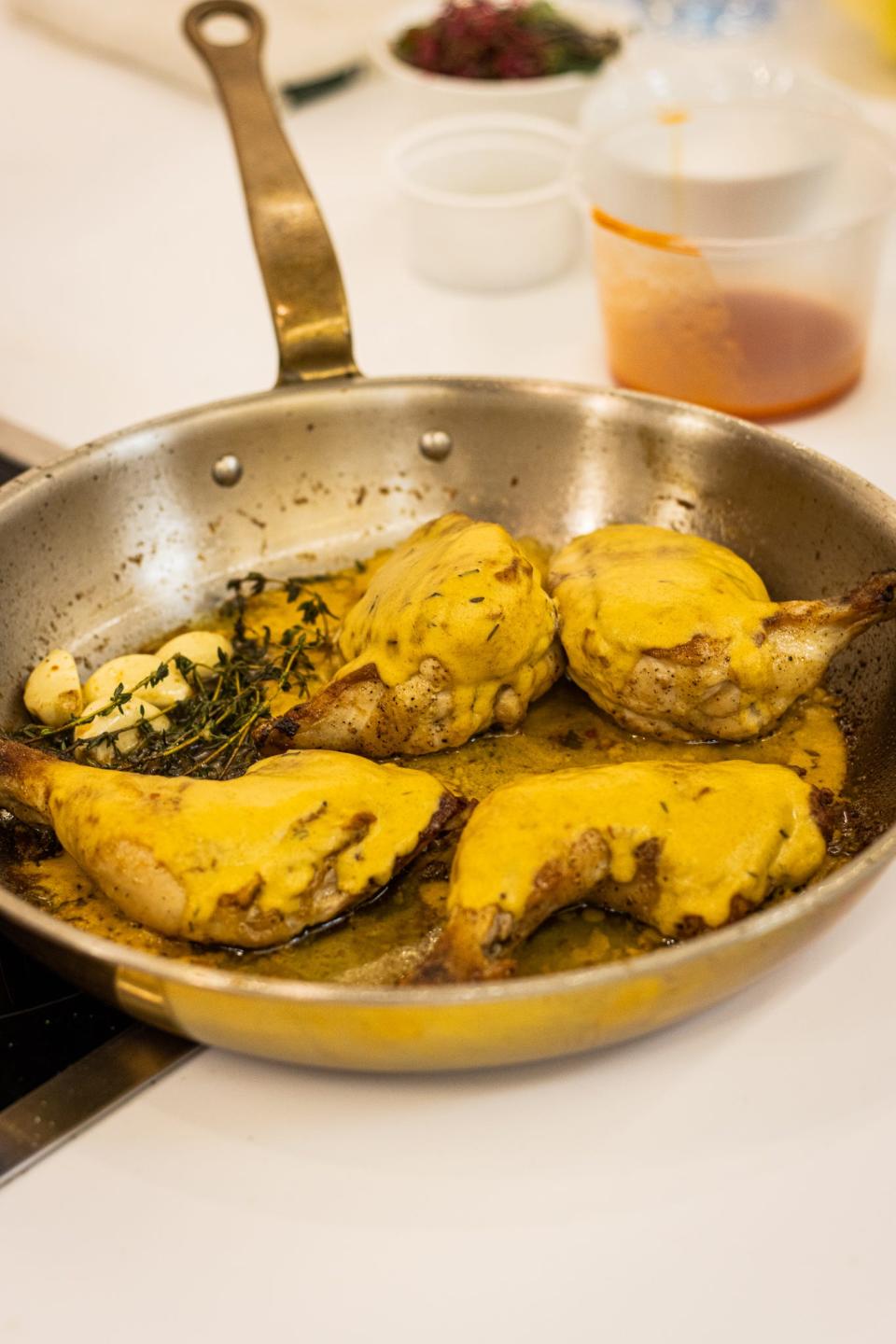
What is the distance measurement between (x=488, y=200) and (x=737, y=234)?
322 millimetres

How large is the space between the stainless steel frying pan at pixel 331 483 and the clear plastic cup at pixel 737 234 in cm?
28

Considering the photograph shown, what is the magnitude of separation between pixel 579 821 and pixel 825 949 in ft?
0.72

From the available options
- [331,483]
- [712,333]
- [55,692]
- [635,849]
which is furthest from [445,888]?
[712,333]

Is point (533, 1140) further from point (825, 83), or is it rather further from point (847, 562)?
point (825, 83)

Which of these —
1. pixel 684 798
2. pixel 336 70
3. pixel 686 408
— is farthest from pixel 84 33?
pixel 684 798

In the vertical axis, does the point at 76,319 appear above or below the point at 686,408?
below

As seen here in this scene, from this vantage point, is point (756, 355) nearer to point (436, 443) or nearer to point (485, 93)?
point (436, 443)

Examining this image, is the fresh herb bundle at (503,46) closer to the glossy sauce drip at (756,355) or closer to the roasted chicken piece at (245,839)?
the glossy sauce drip at (756,355)

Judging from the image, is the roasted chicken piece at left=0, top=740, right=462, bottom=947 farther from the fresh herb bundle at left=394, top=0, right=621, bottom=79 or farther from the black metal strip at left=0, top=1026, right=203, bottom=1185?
the fresh herb bundle at left=394, top=0, right=621, bottom=79

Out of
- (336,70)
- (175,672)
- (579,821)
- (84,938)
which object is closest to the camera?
(84,938)

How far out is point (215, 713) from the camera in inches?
44.1

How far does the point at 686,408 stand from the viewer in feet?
4.24

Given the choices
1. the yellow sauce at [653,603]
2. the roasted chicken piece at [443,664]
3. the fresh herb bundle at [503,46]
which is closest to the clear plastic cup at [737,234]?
the fresh herb bundle at [503,46]

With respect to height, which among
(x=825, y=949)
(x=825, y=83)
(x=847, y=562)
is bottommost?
(x=825, y=949)
